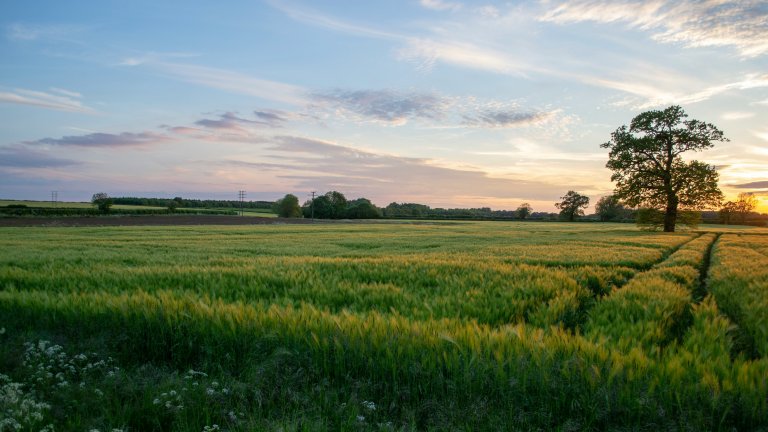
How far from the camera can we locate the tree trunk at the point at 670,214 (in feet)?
137

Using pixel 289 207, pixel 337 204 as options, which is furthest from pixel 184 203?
pixel 337 204

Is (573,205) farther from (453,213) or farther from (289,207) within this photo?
(289,207)

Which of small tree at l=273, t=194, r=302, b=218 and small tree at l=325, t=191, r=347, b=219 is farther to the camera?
small tree at l=273, t=194, r=302, b=218

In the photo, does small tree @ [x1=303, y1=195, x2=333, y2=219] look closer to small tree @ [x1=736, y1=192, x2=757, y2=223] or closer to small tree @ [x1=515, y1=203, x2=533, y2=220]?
small tree @ [x1=515, y1=203, x2=533, y2=220]

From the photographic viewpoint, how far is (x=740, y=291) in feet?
28.3

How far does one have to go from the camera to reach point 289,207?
145 meters

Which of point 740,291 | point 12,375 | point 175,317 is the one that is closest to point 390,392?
point 175,317

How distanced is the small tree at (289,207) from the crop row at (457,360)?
142 m

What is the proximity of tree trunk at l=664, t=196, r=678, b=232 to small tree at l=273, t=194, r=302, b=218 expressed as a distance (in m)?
119

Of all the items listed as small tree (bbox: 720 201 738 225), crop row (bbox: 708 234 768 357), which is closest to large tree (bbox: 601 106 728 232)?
crop row (bbox: 708 234 768 357)

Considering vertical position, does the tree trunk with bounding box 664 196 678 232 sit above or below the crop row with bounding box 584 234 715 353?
above

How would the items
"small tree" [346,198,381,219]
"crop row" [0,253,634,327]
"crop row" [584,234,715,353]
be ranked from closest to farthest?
"crop row" [584,234,715,353] → "crop row" [0,253,634,327] → "small tree" [346,198,381,219]

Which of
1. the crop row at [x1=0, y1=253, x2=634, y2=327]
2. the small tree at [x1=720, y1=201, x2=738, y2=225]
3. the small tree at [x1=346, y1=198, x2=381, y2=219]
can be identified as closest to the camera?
the crop row at [x1=0, y1=253, x2=634, y2=327]

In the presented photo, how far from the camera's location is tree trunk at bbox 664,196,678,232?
41719mm
